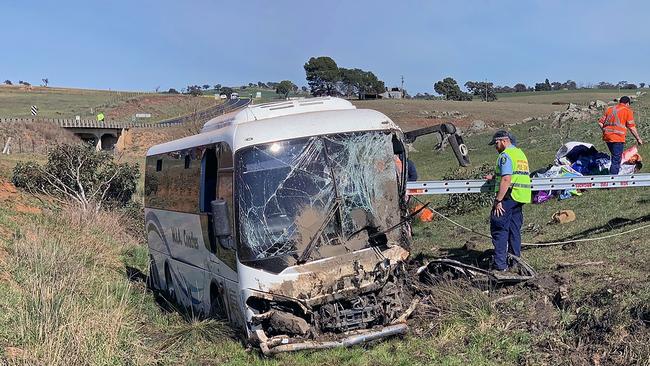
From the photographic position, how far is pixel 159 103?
104m

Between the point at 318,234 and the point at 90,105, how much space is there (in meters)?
103

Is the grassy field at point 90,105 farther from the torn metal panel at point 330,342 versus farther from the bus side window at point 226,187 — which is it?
the torn metal panel at point 330,342

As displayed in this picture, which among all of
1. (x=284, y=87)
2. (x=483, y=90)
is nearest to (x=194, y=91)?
(x=284, y=87)

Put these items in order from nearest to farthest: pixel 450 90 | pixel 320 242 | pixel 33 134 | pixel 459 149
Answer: pixel 320 242 → pixel 459 149 → pixel 33 134 → pixel 450 90

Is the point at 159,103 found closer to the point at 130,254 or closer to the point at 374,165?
the point at 130,254

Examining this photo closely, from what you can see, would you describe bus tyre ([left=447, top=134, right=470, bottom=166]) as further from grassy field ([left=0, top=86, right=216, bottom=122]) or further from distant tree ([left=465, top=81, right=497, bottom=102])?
distant tree ([left=465, top=81, right=497, bottom=102])

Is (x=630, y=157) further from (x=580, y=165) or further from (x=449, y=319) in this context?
(x=449, y=319)

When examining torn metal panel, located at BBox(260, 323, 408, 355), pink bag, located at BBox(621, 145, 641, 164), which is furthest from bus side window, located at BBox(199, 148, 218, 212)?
pink bag, located at BBox(621, 145, 641, 164)

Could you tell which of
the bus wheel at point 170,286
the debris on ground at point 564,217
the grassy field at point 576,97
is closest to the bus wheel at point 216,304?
the bus wheel at point 170,286

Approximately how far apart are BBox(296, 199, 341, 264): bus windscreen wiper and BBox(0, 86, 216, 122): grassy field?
251ft

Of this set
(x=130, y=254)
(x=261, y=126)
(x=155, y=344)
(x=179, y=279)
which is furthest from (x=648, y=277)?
(x=130, y=254)

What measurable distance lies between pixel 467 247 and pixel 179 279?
4974mm

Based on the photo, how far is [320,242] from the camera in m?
7.52

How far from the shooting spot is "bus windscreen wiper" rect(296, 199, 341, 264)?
736 centimetres
